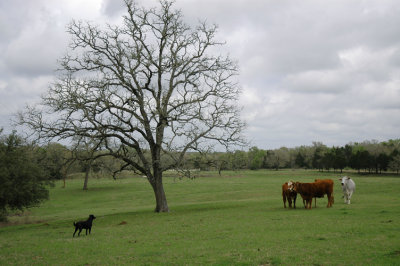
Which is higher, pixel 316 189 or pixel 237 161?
pixel 237 161

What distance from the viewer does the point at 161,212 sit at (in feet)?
89.4

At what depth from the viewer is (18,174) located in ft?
93.0

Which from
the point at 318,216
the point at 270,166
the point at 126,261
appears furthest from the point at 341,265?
the point at 270,166

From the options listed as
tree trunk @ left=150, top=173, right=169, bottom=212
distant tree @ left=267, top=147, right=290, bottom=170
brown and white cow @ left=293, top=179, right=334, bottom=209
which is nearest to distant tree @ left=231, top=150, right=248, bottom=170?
brown and white cow @ left=293, top=179, right=334, bottom=209

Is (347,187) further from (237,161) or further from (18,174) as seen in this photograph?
(18,174)

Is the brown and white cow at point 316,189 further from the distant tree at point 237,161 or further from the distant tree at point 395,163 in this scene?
the distant tree at point 395,163

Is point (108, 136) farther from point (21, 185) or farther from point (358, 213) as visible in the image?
point (358, 213)

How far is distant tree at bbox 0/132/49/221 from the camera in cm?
2711

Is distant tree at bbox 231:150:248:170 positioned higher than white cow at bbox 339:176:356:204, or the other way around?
distant tree at bbox 231:150:248:170

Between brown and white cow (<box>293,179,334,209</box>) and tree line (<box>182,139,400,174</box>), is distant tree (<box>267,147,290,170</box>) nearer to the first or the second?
tree line (<box>182,139,400,174</box>)

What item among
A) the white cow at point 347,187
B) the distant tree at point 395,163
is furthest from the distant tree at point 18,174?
the distant tree at point 395,163

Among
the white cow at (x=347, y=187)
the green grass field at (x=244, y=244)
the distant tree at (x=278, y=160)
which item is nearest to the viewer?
the green grass field at (x=244, y=244)

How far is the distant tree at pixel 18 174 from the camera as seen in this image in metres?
27.1

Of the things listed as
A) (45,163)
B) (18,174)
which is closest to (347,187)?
(45,163)
